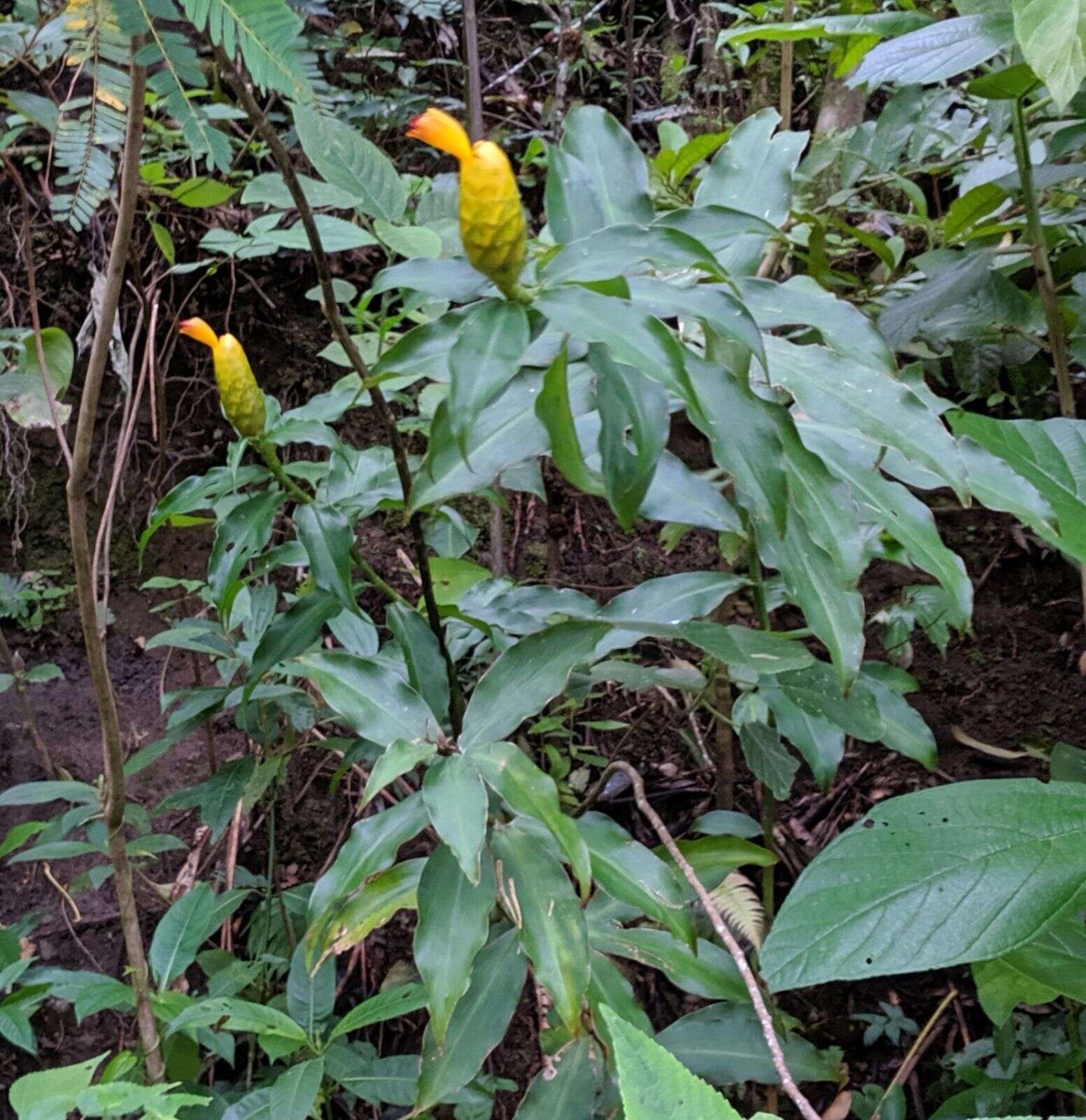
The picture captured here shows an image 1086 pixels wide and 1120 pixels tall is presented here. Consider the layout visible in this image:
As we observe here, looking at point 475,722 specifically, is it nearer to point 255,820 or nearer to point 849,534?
point 849,534

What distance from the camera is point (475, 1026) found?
1.01 metres

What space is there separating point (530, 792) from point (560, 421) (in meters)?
0.35

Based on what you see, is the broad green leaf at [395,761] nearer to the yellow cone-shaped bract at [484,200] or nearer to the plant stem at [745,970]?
the plant stem at [745,970]

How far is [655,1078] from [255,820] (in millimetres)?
1891

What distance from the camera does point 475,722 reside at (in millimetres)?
941

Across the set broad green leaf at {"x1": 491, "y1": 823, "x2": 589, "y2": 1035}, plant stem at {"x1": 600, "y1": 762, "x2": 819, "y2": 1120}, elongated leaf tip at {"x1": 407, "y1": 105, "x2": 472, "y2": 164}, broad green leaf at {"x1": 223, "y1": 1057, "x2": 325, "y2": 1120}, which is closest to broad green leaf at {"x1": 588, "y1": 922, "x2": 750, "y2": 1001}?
plant stem at {"x1": 600, "y1": 762, "x2": 819, "y2": 1120}

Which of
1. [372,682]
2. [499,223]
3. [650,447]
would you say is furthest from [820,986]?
[499,223]

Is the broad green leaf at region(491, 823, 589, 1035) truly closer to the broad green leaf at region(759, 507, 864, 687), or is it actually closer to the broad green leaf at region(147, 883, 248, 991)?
the broad green leaf at region(759, 507, 864, 687)

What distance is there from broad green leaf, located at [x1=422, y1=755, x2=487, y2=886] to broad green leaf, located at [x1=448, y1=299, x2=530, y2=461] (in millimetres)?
354

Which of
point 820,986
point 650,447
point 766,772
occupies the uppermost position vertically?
point 650,447

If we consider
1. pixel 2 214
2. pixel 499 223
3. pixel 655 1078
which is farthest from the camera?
pixel 2 214

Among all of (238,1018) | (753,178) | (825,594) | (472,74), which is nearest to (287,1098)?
(238,1018)

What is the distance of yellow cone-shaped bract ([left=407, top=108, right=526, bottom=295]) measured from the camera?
0.65 metres

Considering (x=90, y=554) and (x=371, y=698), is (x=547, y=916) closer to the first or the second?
(x=371, y=698)
